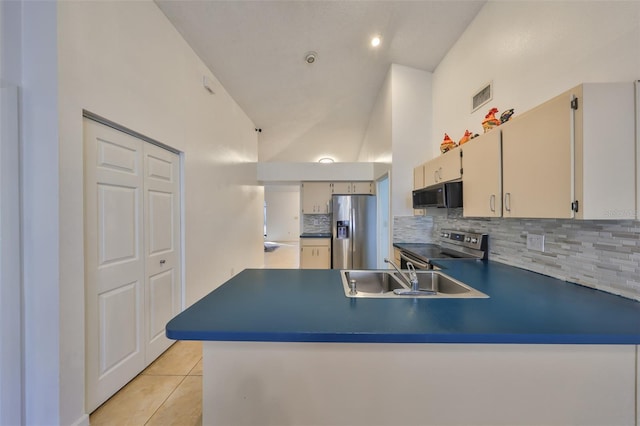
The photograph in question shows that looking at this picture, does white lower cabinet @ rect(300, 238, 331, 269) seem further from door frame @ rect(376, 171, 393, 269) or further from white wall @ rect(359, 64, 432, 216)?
white wall @ rect(359, 64, 432, 216)

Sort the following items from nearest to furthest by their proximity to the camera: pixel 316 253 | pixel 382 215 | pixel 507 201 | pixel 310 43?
pixel 507 201 < pixel 310 43 < pixel 382 215 < pixel 316 253

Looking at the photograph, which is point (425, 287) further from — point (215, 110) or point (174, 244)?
point (215, 110)

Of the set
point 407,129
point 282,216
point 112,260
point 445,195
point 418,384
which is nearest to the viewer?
point 418,384

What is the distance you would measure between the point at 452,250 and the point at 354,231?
205cm

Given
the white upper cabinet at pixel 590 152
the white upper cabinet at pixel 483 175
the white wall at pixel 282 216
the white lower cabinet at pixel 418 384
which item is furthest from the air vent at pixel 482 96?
the white wall at pixel 282 216

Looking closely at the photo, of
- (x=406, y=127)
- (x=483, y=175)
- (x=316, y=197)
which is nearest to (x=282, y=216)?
(x=316, y=197)

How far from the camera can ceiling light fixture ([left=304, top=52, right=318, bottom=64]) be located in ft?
9.78

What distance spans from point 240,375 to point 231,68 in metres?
3.37

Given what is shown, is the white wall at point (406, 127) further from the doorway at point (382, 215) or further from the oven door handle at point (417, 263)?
the doorway at point (382, 215)

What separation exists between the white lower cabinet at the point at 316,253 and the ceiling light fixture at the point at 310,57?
3.05 m

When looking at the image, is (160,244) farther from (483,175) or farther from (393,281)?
(483,175)

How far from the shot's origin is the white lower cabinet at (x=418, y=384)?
932mm

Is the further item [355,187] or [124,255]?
[355,187]

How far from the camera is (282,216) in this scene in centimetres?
1056
